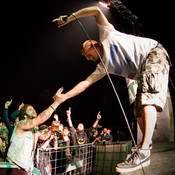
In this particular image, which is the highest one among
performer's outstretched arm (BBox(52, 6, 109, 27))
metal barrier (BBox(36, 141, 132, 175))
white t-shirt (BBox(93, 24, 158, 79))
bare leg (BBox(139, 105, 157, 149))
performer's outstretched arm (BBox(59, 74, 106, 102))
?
performer's outstretched arm (BBox(52, 6, 109, 27))

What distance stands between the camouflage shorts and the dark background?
3075 mm

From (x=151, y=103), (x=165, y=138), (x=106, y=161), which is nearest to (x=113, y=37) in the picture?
(x=151, y=103)

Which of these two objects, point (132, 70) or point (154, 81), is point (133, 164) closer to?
point (154, 81)

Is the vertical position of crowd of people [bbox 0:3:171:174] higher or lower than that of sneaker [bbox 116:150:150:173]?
higher

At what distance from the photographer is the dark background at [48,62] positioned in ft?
18.5

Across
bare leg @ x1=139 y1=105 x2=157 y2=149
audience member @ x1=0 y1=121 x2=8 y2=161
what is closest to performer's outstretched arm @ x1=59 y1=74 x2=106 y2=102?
bare leg @ x1=139 y1=105 x2=157 y2=149

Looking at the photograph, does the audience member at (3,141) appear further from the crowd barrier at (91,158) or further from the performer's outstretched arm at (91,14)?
the performer's outstretched arm at (91,14)

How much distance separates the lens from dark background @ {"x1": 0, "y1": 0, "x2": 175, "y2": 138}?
565cm

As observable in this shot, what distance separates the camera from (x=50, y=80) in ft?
24.9

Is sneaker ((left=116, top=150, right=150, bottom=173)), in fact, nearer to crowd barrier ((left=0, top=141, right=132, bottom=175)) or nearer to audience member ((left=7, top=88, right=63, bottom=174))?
audience member ((left=7, top=88, right=63, bottom=174))

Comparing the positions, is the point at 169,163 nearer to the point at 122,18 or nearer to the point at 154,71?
the point at 154,71

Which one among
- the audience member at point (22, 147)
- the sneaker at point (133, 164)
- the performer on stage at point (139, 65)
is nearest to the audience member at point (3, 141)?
the audience member at point (22, 147)

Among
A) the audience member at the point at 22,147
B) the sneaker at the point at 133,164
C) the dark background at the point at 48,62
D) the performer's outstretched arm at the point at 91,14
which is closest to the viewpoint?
the sneaker at the point at 133,164

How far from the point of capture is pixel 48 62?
7379 millimetres
